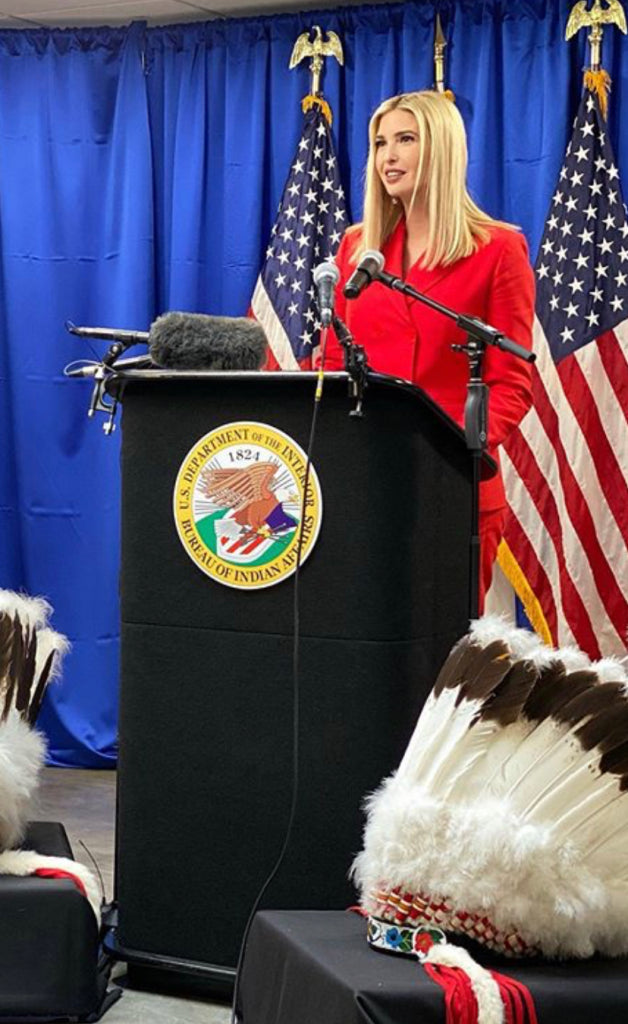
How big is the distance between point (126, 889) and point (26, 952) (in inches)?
9.9

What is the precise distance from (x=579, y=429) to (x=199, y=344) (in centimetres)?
240

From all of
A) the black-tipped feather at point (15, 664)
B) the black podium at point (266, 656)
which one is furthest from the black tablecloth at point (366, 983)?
the black-tipped feather at point (15, 664)

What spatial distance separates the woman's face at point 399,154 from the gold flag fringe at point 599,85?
1.88 meters

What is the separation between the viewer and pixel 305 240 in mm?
5289

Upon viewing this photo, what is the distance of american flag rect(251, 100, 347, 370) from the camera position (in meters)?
5.27

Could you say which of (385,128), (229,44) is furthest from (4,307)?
(385,128)

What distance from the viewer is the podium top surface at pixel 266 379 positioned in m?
2.57

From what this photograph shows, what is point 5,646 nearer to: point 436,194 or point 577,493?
point 436,194

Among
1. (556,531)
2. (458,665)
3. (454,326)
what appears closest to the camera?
(458,665)

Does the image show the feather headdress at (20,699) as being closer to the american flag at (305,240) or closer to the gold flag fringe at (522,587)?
the gold flag fringe at (522,587)

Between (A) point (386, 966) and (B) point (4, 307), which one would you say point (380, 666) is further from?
(B) point (4, 307)

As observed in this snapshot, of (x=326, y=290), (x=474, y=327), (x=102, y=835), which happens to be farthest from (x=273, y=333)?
(x=326, y=290)

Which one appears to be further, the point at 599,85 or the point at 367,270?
the point at 599,85

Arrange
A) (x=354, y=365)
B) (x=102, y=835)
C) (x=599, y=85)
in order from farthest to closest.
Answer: (x=599, y=85)
(x=102, y=835)
(x=354, y=365)
